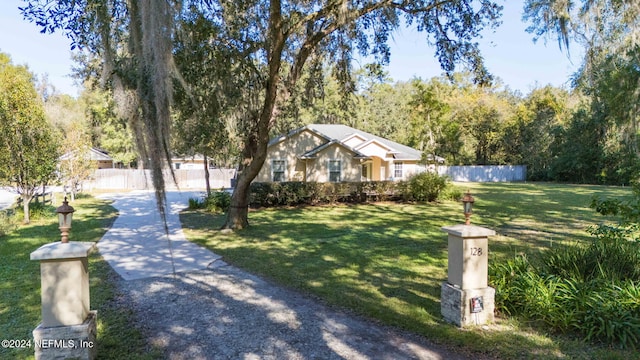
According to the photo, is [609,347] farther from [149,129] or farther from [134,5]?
[134,5]

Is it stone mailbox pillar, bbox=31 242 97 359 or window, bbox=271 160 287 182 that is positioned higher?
window, bbox=271 160 287 182

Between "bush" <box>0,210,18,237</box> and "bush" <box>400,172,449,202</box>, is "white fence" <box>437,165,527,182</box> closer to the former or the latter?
"bush" <box>400,172,449,202</box>

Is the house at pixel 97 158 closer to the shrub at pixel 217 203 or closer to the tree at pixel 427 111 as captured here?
the shrub at pixel 217 203

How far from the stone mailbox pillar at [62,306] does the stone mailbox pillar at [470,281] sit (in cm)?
353

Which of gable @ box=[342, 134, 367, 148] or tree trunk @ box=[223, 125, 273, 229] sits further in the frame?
gable @ box=[342, 134, 367, 148]

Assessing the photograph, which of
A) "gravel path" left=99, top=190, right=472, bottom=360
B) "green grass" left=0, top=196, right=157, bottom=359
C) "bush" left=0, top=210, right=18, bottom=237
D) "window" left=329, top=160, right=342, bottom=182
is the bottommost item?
"gravel path" left=99, top=190, right=472, bottom=360

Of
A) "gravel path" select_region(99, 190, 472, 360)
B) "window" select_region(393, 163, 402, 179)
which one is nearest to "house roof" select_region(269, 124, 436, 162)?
"window" select_region(393, 163, 402, 179)

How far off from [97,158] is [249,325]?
30.0 m

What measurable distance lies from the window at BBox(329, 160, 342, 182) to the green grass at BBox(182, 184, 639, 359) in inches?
175

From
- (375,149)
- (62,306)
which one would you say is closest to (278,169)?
(375,149)

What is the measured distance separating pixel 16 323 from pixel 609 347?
19.6ft

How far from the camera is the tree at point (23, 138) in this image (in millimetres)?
10852

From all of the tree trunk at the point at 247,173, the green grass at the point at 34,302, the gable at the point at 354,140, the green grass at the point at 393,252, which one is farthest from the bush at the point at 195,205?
the gable at the point at 354,140

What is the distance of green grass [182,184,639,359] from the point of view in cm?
386
